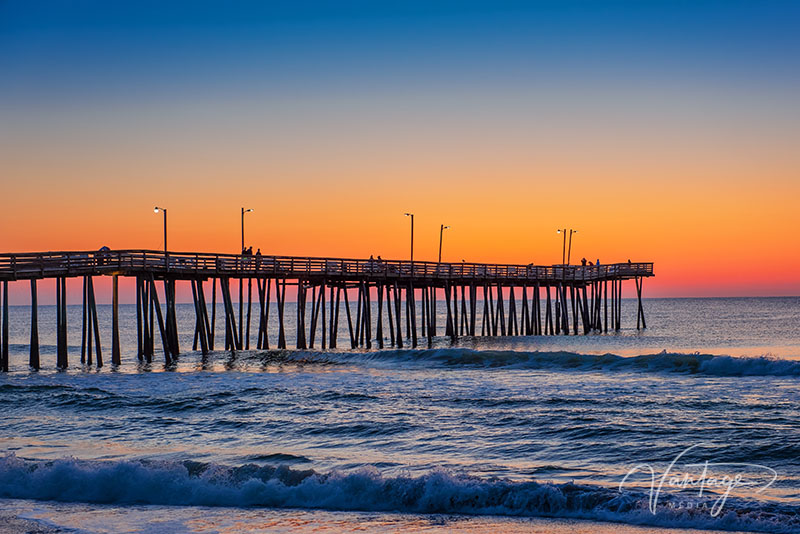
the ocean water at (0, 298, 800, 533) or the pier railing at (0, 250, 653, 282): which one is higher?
the pier railing at (0, 250, 653, 282)

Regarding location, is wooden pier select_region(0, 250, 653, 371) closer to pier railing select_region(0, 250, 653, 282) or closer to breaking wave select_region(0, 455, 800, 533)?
pier railing select_region(0, 250, 653, 282)

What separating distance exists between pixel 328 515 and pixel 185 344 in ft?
196

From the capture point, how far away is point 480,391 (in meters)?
24.0

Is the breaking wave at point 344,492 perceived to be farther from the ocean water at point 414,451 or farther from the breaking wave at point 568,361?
the breaking wave at point 568,361

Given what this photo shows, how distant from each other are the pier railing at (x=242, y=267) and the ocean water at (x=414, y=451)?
4.52 metres

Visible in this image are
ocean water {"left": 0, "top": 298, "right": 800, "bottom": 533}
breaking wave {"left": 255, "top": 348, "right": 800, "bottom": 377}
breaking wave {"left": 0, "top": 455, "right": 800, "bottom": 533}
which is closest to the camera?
breaking wave {"left": 0, "top": 455, "right": 800, "bottom": 533}

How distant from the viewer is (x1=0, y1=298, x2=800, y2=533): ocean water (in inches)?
452

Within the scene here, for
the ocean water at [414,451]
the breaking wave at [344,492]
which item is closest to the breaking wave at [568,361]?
the ocean water at [414,451]

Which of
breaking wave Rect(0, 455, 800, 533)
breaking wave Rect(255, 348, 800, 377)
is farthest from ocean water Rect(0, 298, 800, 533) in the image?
breaking wave Rect(255, 348, 800, 377)

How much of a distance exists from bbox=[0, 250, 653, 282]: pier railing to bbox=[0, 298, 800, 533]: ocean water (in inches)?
178

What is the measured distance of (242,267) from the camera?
39344 millimetres

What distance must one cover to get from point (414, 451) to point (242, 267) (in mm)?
25329

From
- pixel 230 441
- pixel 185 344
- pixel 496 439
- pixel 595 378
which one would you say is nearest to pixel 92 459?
pixel 230 441

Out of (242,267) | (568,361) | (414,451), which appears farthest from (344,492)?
(242,267)
